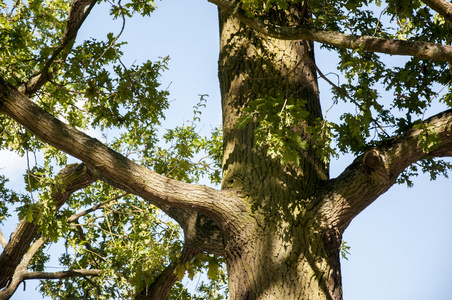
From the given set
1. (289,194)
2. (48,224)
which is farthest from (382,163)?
(48,224)

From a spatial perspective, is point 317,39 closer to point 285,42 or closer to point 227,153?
point 285,42

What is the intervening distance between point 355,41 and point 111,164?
2.31m

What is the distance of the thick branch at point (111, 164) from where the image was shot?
4312 millimetres

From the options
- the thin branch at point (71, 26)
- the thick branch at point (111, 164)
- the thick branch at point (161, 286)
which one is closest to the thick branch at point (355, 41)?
the thick branch at point (111, 164)

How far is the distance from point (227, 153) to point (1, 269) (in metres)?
5.08

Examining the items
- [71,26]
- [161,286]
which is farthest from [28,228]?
[71,26]

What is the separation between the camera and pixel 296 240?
418 centimetres

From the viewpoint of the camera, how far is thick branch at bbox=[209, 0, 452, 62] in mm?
Answer: 3602

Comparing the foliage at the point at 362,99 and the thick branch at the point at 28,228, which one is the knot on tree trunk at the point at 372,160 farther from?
the thick branch at the point at 28,228

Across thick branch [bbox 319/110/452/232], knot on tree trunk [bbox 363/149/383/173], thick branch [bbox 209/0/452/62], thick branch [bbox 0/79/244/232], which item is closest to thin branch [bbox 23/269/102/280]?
thick branch [bbox 0/79/244/232]

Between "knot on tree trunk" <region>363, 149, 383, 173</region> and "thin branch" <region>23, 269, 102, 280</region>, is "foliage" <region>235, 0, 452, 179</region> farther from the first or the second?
"thin branch" <region>23, 269, 102, 280</region>

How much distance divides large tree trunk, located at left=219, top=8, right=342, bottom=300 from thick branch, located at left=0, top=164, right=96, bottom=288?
122 inches

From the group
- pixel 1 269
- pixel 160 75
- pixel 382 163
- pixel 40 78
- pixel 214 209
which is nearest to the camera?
pixel 382 163

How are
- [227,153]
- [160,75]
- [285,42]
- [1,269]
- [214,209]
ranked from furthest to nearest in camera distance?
[1,269], [160,75], [285,42], [227,153], [214,209]
